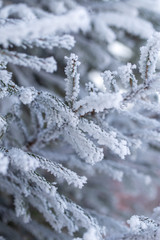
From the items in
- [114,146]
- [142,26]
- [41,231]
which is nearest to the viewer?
[114,146]

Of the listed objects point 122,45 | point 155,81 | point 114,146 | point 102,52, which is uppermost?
point 122,45

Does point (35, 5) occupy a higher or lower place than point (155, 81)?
higher

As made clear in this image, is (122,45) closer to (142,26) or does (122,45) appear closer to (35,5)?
(142,26)

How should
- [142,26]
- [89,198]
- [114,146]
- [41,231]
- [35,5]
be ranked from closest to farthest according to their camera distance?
1. [114,146]
2. [41,231]
3. [142,26]
4. [35,5]
5. [89,198]

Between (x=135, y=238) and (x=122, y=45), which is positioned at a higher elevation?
(x=122, y=45)

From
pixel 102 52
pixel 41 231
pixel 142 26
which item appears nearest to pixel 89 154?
pixel 41 231

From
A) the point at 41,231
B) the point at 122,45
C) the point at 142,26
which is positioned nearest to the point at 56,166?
the point at 41,231

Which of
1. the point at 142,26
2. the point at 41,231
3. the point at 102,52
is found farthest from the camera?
the point at 102,52

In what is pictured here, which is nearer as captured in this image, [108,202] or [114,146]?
[114,146]

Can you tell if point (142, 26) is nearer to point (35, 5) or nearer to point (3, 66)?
point (35, 5)
